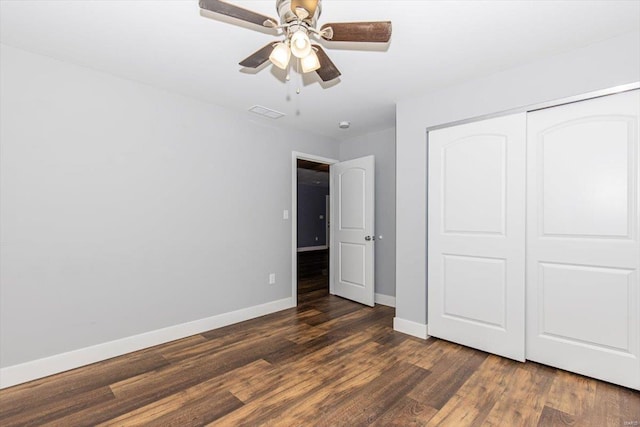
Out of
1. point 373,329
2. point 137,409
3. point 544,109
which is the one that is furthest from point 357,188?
point 137,409

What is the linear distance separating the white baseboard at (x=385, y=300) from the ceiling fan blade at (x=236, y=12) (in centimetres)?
356

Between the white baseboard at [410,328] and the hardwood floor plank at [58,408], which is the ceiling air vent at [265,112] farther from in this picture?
the hardwood floor plank at [58,408]

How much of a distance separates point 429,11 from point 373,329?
285 centimetres

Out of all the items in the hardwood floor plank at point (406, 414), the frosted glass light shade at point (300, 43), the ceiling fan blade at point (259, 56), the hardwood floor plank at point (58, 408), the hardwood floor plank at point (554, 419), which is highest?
the ceiling fan blade at point (259, 56)

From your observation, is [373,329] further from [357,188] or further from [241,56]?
[241,56]

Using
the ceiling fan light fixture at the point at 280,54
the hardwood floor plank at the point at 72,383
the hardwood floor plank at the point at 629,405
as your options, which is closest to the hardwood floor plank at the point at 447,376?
the hardwood floor plank at the point at 629,405

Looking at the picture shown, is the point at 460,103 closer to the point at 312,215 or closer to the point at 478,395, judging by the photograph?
the point at 478,395

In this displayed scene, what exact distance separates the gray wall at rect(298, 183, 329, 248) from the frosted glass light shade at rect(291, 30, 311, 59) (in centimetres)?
853

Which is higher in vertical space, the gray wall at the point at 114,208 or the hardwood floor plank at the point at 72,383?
the gray wall at the point at 114,208

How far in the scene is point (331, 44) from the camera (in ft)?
6.71

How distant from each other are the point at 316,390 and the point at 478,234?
189cm

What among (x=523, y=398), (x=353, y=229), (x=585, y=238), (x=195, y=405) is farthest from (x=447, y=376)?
(x=353, y=229)

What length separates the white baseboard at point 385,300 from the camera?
13.4ft

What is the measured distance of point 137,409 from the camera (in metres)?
1.90
